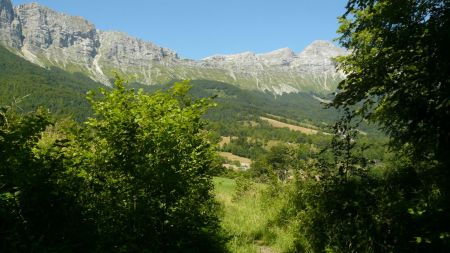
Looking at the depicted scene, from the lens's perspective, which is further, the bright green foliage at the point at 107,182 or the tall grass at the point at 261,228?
the tall grass at the point at 261,228

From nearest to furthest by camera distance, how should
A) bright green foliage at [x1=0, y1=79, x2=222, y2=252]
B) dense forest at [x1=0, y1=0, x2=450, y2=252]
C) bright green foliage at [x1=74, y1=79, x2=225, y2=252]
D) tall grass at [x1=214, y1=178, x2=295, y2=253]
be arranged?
1. bright green foliage at [x1=0, y1=79, x2=222, y2=252]
2. dense forest at [x1=0, y1=0, x2=450, y2=252]
3. bright green foliage at [x1=74, y1=79, x2=225, y2=252]
4. tall grass at [x1=214, y1=178, x2=295, y2=253]

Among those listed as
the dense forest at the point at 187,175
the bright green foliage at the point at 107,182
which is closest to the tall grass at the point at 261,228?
the dense forest at the point at 187,175

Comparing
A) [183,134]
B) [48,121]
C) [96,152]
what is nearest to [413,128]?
[183,134]

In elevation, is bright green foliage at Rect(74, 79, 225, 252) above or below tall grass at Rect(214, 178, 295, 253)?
Result: above

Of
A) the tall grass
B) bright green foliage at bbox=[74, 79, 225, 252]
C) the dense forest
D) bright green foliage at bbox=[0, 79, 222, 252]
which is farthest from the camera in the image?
the tall grass

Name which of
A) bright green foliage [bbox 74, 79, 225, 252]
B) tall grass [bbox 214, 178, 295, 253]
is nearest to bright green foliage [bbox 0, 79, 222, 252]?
bright green foliage [bbox 74, 79, 225, 252]

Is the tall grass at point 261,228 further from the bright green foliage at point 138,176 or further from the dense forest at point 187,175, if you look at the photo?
the bright green foliage at point 138,176

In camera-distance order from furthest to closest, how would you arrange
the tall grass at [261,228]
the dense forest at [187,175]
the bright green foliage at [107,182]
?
the tall grass at [261,228]
the dense forest at [187,175]
the bright green foliage at [107,182]

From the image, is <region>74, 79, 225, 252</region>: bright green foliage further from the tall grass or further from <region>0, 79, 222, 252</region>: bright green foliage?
the tall grass

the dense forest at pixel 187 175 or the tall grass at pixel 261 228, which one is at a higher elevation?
the dense forest at pixel 187 175

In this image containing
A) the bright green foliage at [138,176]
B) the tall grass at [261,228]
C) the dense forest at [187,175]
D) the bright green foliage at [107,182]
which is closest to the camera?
the bright green foliage at [107,182]

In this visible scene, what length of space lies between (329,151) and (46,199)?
25.5 feet

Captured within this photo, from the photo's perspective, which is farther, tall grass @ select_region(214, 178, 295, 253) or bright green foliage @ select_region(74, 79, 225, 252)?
tall grass @ select_region(214, 178, 295, 253)

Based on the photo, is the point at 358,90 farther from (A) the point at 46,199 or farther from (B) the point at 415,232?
(A) the point at 46,199
